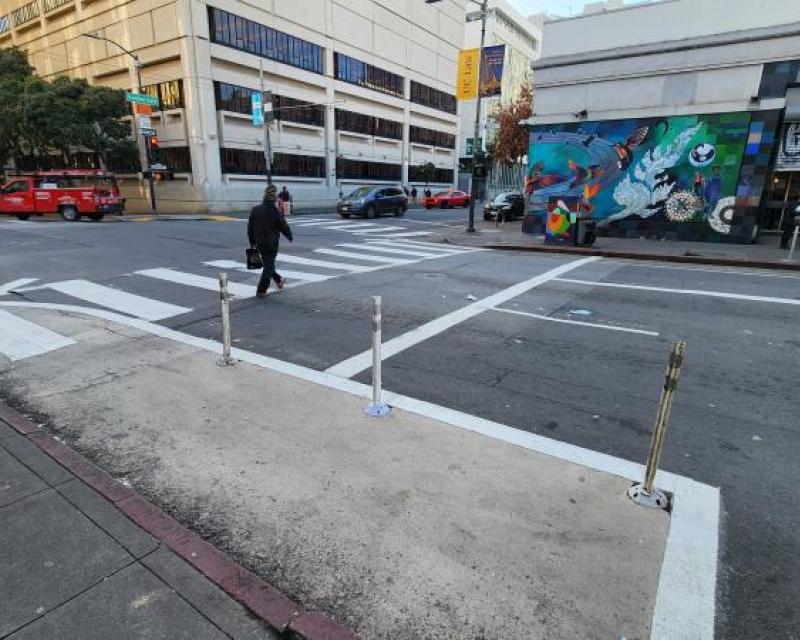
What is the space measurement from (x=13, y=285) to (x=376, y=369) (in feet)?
29.7

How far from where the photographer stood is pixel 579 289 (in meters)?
10.3

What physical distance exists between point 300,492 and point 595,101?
1997 centimetres

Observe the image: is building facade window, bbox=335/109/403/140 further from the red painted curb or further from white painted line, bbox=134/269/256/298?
white painted line, bbox=134/269/256/298

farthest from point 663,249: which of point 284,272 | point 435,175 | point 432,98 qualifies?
point 435,175

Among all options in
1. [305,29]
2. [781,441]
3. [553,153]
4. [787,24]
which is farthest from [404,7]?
[781,441]

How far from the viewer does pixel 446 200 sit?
41844 millimetres

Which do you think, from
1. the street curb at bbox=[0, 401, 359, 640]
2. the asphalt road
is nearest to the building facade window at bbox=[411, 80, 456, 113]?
the asphalt road

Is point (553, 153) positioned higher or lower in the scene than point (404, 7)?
lower

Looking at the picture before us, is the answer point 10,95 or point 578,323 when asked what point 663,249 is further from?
point 10,95

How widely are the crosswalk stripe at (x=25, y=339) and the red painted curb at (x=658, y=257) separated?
44.8 feet

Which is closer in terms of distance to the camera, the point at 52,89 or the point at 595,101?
the point at 595,101

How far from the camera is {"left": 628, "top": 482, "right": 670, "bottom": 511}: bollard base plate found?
10.7ft

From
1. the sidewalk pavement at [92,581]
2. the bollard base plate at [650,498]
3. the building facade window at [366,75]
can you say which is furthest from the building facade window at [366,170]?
the bollard base plate at [650,498]

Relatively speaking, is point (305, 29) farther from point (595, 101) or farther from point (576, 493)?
point (576, 493)
